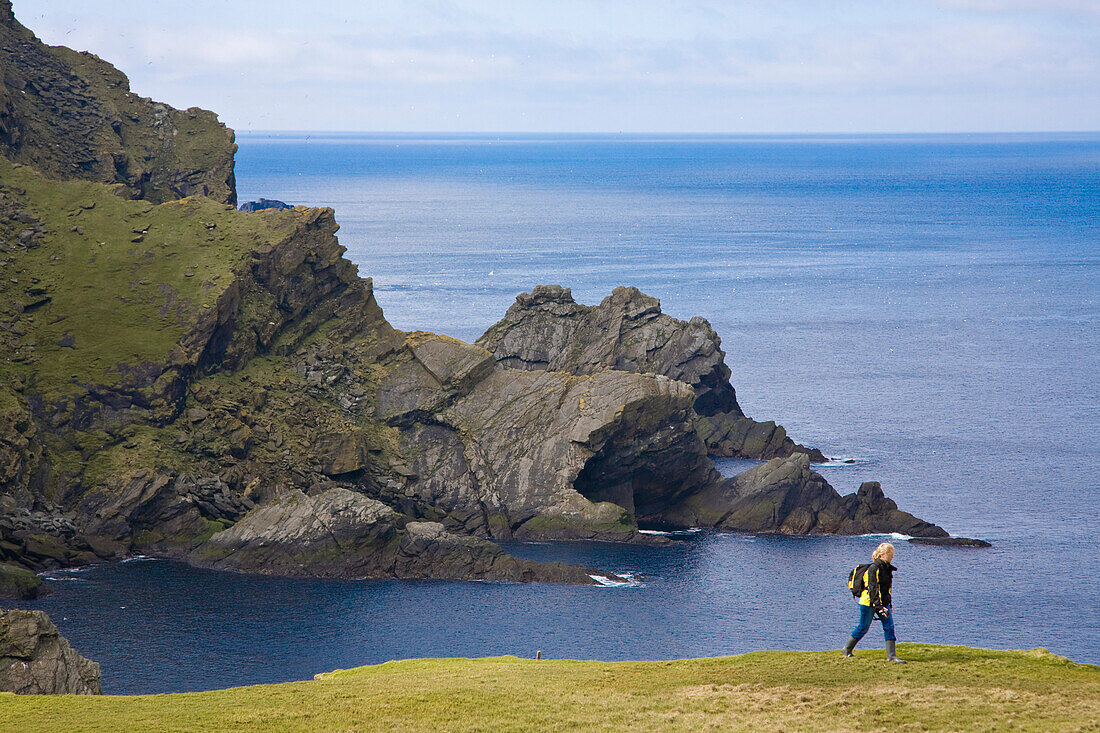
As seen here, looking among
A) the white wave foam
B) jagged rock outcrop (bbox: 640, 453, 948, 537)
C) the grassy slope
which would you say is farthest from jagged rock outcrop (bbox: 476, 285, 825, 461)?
the grassy slope

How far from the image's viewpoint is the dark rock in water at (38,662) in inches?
1784

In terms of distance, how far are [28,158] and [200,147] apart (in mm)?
20767

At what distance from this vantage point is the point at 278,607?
8188 cm

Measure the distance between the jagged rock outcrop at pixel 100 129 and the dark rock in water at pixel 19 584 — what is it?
54887mm

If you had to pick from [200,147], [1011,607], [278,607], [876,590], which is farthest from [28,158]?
[876,590]

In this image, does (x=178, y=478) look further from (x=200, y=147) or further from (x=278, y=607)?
(x=200, y=147)

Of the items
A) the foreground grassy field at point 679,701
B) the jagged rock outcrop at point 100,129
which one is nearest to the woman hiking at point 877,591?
the foreground grassy field at point 679,701

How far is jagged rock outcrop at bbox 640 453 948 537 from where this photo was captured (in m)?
100

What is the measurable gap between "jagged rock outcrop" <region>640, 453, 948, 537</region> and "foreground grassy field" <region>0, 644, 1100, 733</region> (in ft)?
214

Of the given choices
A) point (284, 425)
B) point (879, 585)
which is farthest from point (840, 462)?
point (879, 585)

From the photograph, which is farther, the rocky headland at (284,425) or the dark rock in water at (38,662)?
the rocky headland at (284,425)

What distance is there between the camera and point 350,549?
90000 millimetres

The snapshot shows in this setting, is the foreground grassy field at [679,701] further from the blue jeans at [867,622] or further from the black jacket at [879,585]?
the black jacket at [879,585]

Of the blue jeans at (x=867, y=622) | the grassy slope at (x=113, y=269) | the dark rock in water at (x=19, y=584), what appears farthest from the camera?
the grassy slope at (x=113, y=269)
